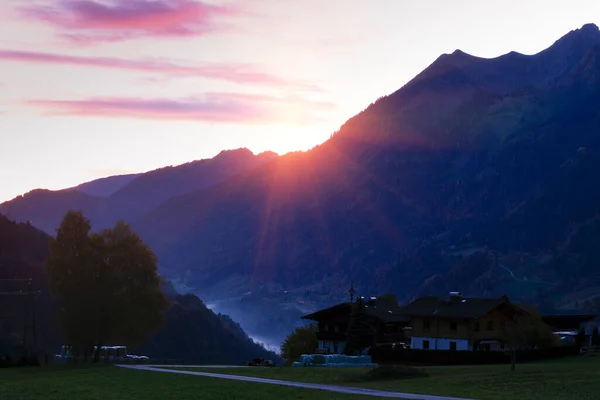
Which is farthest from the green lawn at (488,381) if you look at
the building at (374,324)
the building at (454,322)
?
the building at (374,324)

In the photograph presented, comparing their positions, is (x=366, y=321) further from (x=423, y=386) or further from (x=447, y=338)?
(x=423, y=386)

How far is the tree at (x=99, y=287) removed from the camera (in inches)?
4225

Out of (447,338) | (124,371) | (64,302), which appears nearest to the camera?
(124,371)

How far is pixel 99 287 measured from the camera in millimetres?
107625

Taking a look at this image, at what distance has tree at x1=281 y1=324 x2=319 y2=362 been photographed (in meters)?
149

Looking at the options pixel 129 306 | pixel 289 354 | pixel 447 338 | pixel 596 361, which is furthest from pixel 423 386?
pixel 289 354

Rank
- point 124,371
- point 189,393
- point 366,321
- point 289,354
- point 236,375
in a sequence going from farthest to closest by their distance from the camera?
1. point 289,354
2. point 366,321
3. point 124,371
4. point 236,375
5. point 189,393

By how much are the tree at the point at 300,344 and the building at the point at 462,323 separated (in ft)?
73.8

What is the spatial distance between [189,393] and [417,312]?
79596mm

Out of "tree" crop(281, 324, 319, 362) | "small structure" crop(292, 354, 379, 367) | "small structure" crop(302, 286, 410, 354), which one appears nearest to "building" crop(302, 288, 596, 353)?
"small structure" crop(302, 286, 410, 354)

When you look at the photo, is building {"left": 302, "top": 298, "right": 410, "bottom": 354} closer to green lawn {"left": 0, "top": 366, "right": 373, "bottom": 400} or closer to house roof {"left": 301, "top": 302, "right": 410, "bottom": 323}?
house roof {"left": 301, "top": 302, "right": 410, "bottom": 323}

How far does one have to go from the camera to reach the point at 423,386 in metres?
60.4

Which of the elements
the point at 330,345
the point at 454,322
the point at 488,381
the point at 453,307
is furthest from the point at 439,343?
the point at 488,381

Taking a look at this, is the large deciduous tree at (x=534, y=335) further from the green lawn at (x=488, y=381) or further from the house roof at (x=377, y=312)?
the house roof at (x=377, y=312)
